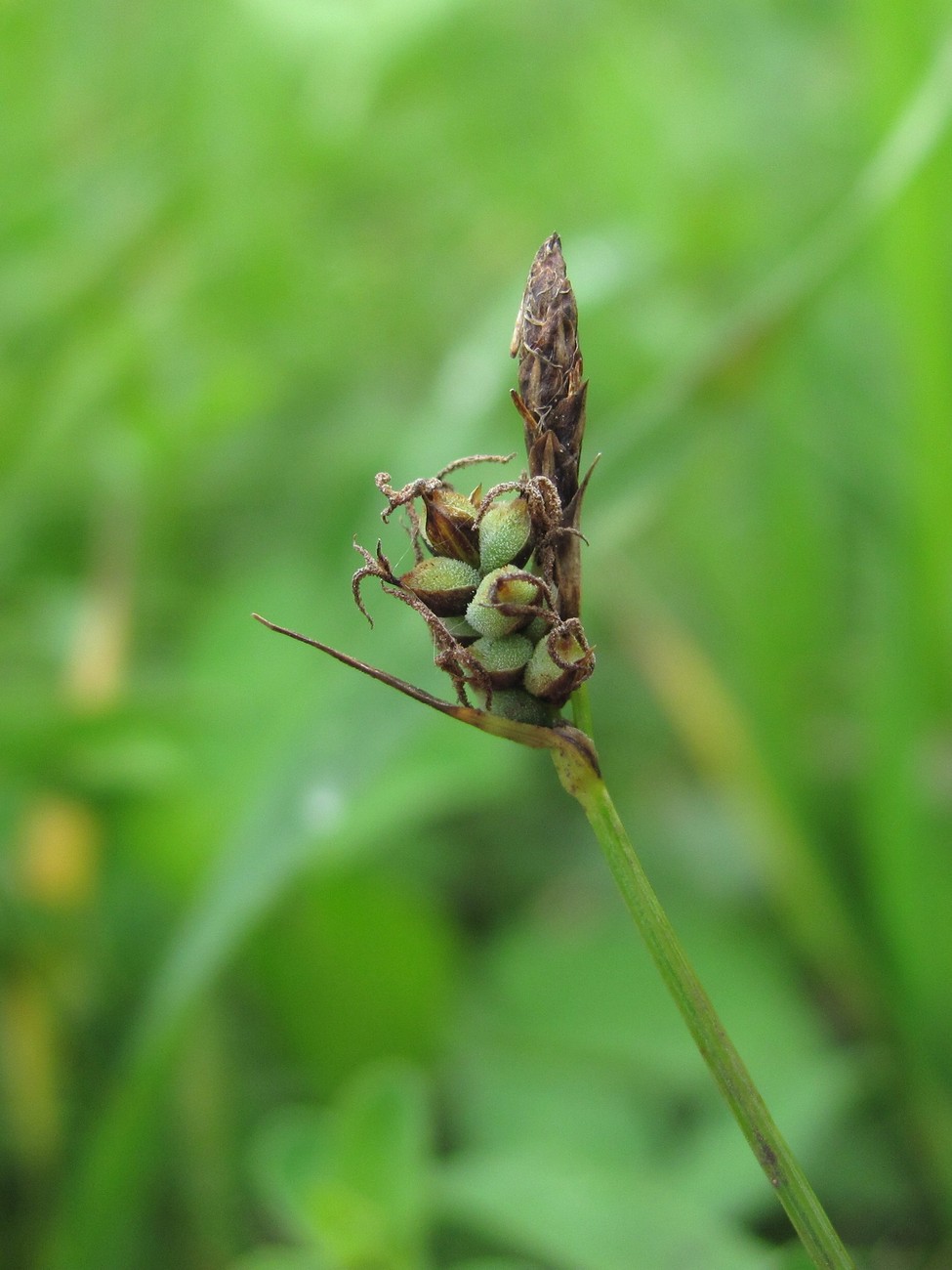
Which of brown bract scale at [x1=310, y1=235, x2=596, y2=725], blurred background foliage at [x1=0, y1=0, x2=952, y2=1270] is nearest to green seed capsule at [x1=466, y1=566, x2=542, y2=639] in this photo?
brown bract scale at [x1=310, y1=235, x2=596, y2=725]

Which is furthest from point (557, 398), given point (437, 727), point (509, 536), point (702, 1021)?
point (437, 727)

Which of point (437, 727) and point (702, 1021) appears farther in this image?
point (437, 727)

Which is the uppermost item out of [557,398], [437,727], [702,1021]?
[437,727]

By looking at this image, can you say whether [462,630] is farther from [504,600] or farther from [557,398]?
[557,398]

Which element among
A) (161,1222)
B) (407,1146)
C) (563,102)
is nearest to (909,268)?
(407,1146)

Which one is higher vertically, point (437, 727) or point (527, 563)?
point (437, 727)

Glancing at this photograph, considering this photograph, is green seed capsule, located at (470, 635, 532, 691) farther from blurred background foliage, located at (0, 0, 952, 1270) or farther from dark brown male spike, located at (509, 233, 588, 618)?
blurred background foliage, located at (0, 0, 952, 1270)
